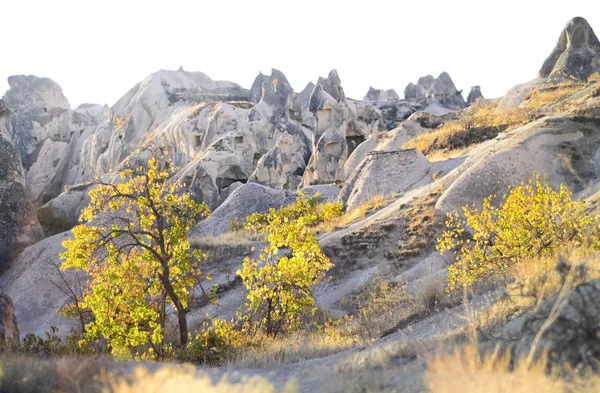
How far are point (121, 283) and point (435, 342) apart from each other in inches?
230

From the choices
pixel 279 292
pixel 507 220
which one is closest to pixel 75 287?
pixel 279 292

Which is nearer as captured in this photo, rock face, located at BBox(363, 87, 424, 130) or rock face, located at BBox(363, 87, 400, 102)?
rock face, located at BBox(363, 87, 424, 130)

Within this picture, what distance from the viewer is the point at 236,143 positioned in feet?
127

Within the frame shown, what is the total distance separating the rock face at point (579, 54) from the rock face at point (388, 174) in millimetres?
15066

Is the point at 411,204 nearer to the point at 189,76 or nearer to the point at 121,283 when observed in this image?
the point at 121,283

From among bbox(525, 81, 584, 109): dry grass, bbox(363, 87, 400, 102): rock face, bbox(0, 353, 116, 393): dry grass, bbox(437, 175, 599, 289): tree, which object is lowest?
bbox(437, 175, 599, 289): tree

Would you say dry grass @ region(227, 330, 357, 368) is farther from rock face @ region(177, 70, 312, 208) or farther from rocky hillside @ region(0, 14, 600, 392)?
rock face @ region(177, 70, 312, 208)

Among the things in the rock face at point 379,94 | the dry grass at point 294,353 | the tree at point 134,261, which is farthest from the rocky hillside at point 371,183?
the rock face at point 379,94

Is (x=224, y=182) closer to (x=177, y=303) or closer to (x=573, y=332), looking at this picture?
(x=177, y=303)

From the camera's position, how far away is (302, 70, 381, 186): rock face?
1222 inches

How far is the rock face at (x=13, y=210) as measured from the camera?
18500 millimetres

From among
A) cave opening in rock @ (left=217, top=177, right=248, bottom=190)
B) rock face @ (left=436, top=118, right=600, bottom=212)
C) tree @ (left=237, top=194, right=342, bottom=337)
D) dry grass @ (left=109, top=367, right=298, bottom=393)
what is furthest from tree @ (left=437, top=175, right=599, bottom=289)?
cave opening in rock @ (left=217, top=177, right=248, bottom=190)

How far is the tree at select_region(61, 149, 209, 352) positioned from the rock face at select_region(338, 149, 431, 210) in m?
8.17

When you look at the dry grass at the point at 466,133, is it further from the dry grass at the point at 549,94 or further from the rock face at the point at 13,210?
the rock face at the point at 13,210
